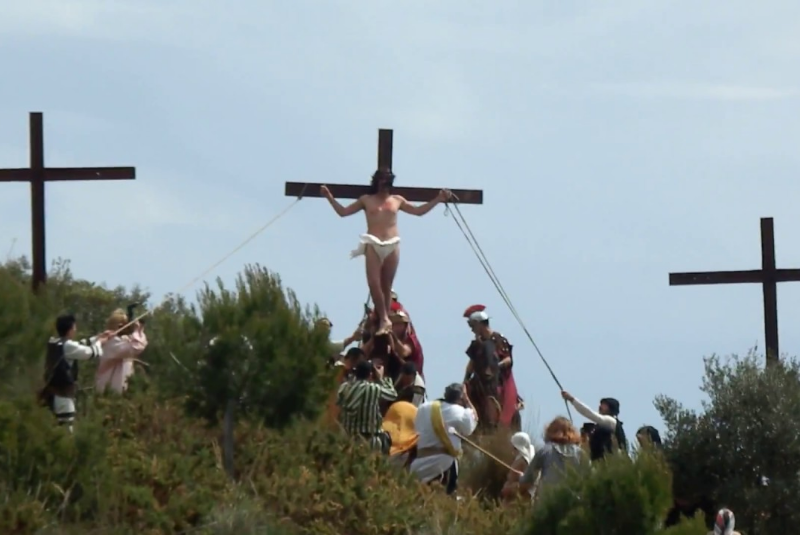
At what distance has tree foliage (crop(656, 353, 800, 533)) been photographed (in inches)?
720

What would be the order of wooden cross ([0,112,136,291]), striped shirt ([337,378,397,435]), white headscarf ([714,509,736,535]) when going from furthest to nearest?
wooden cross ([0,112,136,291])
striped shirt ([337,378,397,435])
white headscarf ([714,509,736,535])

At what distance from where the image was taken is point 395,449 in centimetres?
1928

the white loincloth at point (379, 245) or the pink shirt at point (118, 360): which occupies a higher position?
the white loincloth at point (379, 245)

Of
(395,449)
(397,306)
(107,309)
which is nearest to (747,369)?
(395,449)

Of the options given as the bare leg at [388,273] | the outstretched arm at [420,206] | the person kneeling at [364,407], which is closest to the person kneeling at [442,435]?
the person kneeling at [364,407]

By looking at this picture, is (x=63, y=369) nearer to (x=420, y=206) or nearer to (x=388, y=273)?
(x=388, y=273)

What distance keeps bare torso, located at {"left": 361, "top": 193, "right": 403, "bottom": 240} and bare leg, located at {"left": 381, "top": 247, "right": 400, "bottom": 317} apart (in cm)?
24

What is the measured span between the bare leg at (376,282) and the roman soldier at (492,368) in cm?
143

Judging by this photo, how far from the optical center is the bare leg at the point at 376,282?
2266 centimetres

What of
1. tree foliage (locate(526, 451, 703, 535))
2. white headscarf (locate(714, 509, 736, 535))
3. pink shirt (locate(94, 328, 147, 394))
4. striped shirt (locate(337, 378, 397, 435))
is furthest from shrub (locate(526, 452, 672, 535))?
pink shirt (locate(94, 328, 147, 394))

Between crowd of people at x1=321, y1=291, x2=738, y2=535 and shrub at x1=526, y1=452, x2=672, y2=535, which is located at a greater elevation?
crowd of people at x1=321, y1=291, x2=738, y2=535

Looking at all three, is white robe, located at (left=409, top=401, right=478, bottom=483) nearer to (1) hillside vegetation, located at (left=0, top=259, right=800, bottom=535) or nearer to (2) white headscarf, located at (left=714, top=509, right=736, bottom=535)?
(1) hillside vegetation, located at (left=0, top=259, right=800, bottom=535)

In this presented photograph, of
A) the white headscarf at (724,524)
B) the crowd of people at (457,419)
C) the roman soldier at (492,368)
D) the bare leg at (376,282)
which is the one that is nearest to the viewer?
the white headscarf at (724,524)

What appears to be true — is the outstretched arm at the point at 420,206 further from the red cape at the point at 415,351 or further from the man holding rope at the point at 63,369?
the man holding rope at the point at 63,369
